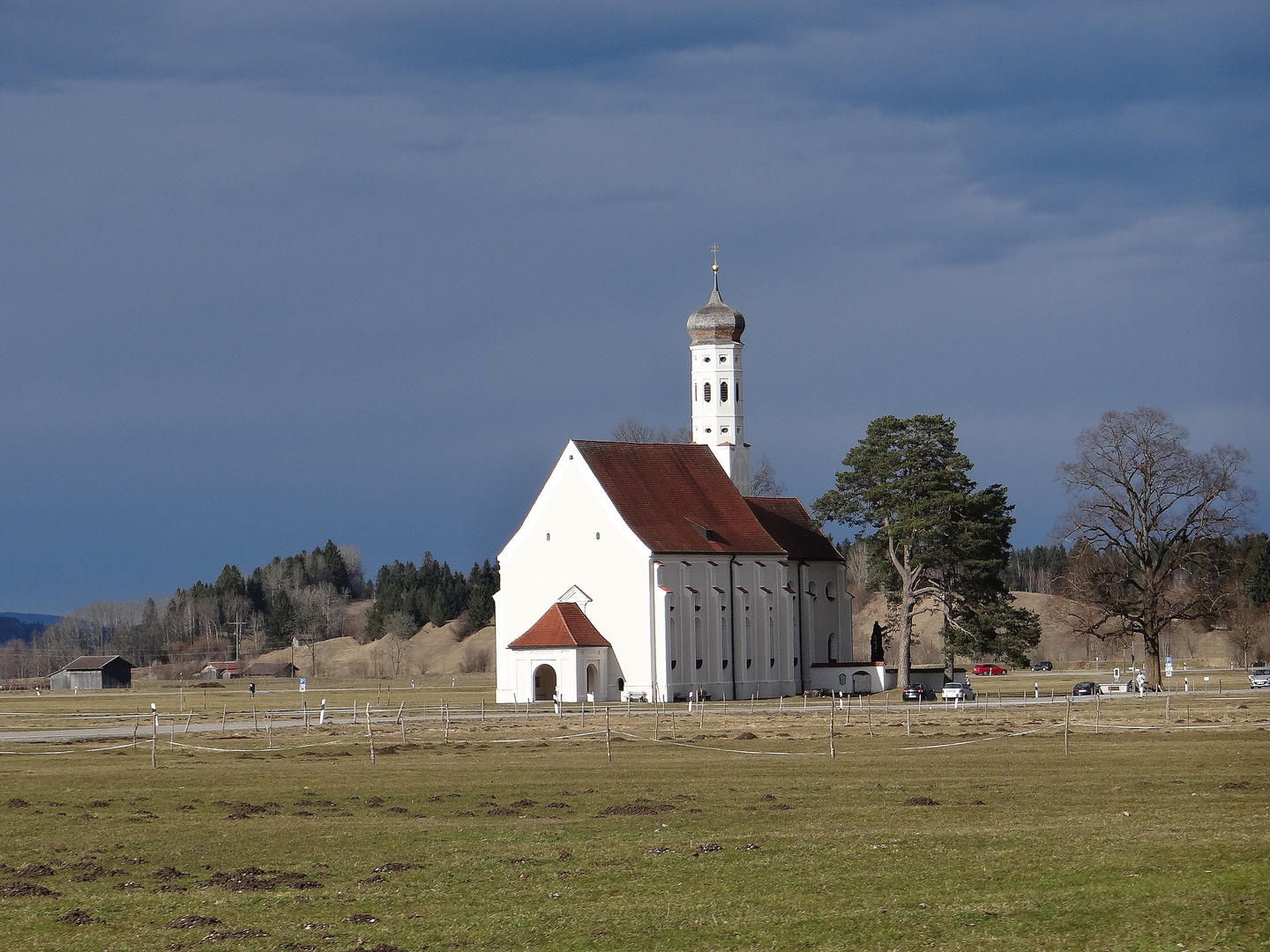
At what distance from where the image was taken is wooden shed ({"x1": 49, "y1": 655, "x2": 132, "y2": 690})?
15412cm

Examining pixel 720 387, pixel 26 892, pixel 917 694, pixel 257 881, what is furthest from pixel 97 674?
pixel 257 881

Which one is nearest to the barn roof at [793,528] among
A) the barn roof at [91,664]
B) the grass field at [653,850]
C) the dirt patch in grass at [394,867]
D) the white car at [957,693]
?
the white car at [957,693]

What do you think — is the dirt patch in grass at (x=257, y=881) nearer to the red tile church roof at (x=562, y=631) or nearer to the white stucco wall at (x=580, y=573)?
the red tile church roof at (x=562, y=631)

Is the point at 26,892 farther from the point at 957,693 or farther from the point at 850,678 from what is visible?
the point at 850,678

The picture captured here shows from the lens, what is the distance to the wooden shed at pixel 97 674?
154 metres

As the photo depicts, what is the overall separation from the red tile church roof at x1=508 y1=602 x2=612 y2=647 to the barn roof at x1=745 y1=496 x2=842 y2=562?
45.3 ft

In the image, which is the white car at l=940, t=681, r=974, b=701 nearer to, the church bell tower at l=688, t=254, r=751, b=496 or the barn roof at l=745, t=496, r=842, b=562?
the barn roof at l=745, t=496, r=842, b=562

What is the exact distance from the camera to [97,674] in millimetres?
154375

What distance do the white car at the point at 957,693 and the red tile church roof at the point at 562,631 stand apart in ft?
53.4

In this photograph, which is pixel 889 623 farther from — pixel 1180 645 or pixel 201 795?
pixel 1180 645

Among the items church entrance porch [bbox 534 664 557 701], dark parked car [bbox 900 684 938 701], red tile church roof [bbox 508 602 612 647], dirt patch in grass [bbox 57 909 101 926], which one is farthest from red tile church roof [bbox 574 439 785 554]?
dirt patch in grass [bbox 57 909 101 926]

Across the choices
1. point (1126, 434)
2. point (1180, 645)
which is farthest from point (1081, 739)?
point (1180, 645)

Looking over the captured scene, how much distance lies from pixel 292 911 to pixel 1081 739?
29.5 meters

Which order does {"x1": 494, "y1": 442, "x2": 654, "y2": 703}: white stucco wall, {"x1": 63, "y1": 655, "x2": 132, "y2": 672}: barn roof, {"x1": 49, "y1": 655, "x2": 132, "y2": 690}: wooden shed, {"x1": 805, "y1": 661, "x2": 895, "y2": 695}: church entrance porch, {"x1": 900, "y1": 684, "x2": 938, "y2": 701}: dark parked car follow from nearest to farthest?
{"x1": 900, "y1": 684, "x2": 938, "y2": 701}: dark parked car → {"x1": 494, "y1": 442, "x2": 654, "y2": 703}: white stucco wall → {"x1": 805, "y1": 661, "x2": 895, "y2": 695}: church entrance porch → {"x1": 49, "y1": 655, "x2": 132, "y2": 690}: wooden shed → {"x1": 63, "y1": 655, "x2": 132, "y2": 672}: barn roof
